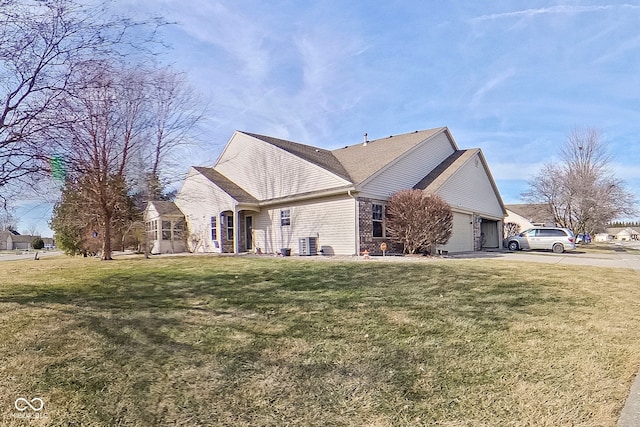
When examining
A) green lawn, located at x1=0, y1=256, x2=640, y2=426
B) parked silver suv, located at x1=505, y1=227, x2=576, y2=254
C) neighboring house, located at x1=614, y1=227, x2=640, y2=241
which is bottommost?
neighboring house, located at x1=614, y1=227, x2=640, y2=241

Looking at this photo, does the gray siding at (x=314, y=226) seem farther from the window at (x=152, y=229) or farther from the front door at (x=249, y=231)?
the window at (x=152, y=229)

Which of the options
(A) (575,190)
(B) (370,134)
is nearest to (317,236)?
(B) (370,134)

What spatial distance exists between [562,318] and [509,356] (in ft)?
6.69

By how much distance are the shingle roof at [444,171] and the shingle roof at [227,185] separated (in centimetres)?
857

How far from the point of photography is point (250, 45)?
11297mm

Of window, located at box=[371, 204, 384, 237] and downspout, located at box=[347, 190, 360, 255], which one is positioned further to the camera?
window, located at box=[371, 204, 384, 237]

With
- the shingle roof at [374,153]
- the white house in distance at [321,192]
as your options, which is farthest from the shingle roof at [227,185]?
the shingle roof at [374,153]

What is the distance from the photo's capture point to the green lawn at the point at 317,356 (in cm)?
305

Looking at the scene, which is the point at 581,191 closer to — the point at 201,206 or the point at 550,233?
the point at 550,233

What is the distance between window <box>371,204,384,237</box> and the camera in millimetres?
16397

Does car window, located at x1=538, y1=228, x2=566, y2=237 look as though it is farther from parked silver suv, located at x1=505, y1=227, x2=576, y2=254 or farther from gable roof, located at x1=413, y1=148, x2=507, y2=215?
gable roof, located at x1=413, y1=148, x2=507, y2=215

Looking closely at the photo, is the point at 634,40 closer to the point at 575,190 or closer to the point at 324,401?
the point at 324,401

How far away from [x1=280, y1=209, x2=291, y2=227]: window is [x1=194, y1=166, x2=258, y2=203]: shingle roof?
188 cm

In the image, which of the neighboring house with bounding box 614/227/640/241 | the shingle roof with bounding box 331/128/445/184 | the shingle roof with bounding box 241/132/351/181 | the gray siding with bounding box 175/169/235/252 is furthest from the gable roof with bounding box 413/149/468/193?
the neighboring house with bounding box 614/227/640/241
